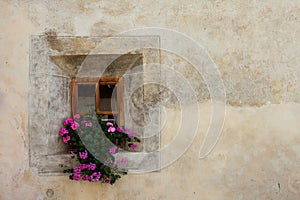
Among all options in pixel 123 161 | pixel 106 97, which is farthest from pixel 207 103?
pixel 106 97

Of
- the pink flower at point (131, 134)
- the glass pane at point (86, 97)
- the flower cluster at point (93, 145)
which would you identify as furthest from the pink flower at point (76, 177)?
the glass pane at point (86, 97)

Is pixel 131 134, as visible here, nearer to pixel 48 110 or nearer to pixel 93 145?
pixel 93 145

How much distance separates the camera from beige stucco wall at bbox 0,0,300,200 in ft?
11.6

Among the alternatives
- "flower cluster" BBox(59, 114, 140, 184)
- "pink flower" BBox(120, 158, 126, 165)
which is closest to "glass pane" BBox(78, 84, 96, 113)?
"flower cluster" BBox(59, 114, 140, 184)

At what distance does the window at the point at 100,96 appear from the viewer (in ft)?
12.9

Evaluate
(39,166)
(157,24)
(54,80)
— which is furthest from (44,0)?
(39,166)

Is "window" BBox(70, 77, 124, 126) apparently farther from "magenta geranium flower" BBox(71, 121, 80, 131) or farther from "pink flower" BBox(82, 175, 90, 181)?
"pink flower" BBox(82, 175, 90, 181)

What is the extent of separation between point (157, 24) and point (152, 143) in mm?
1098

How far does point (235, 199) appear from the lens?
352 centimetres

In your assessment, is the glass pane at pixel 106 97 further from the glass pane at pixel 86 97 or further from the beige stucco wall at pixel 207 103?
the beige stucco wall at pixel 207 103

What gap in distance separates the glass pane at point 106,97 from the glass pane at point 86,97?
0.08 m

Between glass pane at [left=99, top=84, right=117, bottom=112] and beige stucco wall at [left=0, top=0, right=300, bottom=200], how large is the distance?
611 mm

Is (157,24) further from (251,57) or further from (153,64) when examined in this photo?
(251,57)

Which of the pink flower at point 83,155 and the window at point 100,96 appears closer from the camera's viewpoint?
the pink flower at point 83,155
